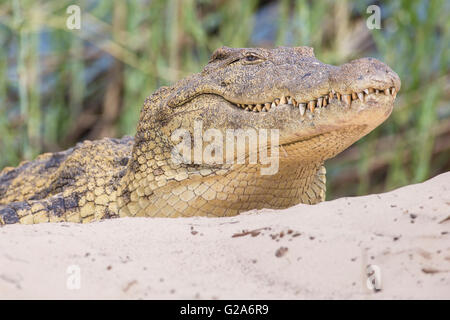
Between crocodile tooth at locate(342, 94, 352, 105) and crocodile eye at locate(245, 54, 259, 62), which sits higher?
crocodile eye at locate(245, 54, 259, 62)

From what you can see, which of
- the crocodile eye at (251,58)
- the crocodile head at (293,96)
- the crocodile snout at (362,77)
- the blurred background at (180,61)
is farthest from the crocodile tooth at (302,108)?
the blurred background at (180,61)

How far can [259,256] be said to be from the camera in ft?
7.52

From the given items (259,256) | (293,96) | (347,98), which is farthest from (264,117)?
(259,256)

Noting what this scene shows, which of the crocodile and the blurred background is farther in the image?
the blurred background

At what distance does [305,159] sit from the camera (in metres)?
3.39

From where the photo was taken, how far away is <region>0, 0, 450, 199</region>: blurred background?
6.67 meters

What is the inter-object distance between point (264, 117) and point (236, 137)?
18 centimetres

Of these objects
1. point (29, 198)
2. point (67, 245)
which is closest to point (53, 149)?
point (29, 198)

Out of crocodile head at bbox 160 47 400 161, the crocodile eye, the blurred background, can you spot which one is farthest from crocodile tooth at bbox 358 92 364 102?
the blurred background

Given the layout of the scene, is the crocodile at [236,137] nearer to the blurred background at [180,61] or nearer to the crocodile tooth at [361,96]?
the crocodile tooth at [361,96]

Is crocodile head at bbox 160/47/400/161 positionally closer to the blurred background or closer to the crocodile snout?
the crocodile snout

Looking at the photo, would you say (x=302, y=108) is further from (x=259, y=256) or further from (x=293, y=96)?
(x=259, y=256)

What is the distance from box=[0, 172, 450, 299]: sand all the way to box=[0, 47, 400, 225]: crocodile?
569 mm

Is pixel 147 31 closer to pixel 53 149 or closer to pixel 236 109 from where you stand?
pixel 53 149
